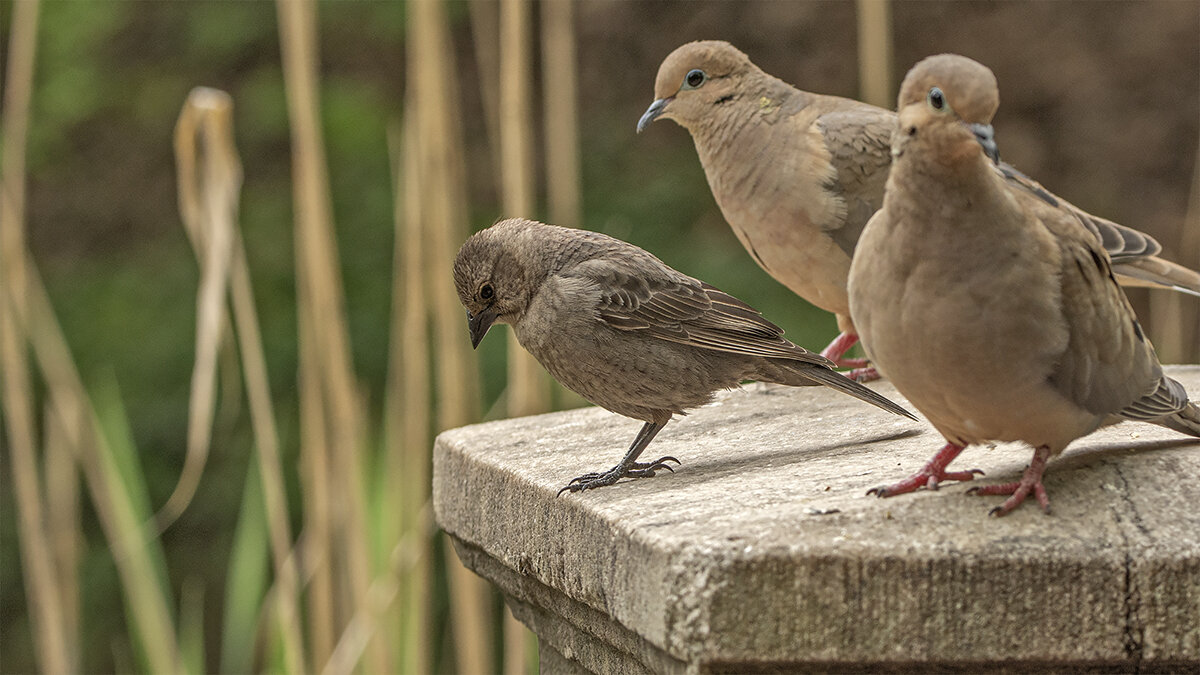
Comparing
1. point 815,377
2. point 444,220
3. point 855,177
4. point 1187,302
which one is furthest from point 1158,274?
point 1187,302

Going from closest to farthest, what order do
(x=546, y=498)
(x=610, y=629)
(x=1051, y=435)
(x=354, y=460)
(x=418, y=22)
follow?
(x=1051, y=435) < (x=610, y=629) < (x=546, y=498) < (x=418, y=22) < (x=354, y=460)

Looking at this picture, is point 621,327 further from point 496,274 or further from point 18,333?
point 18,333

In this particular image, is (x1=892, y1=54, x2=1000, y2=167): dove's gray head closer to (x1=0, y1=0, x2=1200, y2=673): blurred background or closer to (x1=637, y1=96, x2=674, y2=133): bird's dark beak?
(x1=637, y1=96, x2=674, y2=133): bird's dark beak

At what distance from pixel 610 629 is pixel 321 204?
1.31 meters

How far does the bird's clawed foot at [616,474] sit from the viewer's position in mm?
2195

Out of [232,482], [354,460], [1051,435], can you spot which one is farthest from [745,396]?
[232,482]

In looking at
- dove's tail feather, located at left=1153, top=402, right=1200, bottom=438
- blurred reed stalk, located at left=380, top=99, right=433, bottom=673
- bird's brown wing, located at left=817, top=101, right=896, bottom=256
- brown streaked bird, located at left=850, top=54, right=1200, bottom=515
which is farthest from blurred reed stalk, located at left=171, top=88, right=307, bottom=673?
dove's tail feather, located at left=1153, top=402, right=1200, bottom=438

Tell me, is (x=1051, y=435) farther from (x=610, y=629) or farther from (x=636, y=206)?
(x=636, y=206)

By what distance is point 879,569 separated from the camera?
66.5 inches

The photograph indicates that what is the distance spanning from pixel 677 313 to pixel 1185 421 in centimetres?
87

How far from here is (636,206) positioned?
5844mm

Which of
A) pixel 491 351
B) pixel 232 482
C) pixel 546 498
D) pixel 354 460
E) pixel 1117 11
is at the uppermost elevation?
pixel 1117 11

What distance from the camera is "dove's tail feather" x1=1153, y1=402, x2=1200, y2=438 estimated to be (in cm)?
211

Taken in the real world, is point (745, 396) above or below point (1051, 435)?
below
